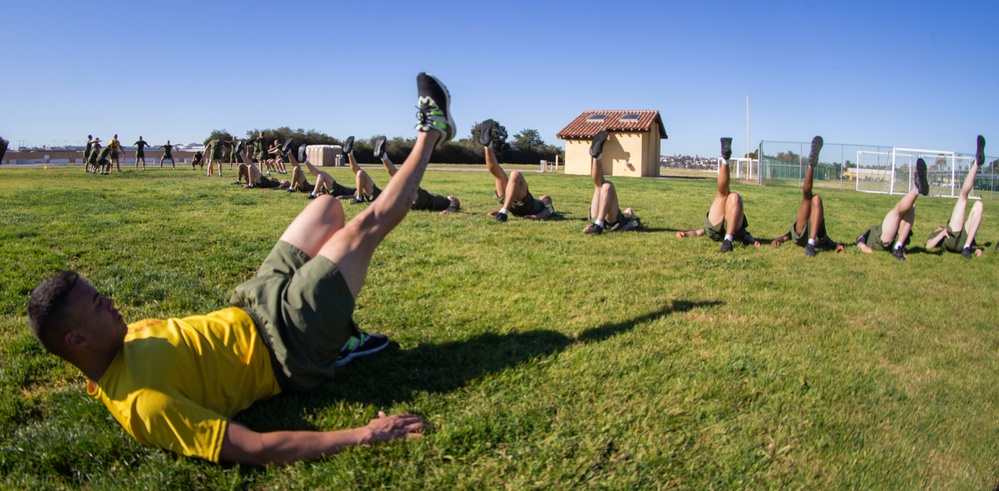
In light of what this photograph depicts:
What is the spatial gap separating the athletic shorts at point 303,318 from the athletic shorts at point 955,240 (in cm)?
878

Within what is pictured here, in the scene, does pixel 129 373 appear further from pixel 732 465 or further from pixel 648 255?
pixel 648 255

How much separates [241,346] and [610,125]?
124 ft

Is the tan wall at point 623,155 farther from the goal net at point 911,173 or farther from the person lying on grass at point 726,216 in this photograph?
the person lying on grass at point 726,216

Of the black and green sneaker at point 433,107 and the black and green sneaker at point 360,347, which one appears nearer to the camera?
the black and green sneaker at point 360,347

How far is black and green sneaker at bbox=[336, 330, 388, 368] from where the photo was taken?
354cm

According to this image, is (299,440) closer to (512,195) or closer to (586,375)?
(586,375)

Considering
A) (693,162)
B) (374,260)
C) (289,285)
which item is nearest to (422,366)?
(289,285)

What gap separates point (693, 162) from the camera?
206ft

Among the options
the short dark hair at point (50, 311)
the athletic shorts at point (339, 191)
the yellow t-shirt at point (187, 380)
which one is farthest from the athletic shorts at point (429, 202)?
the short dark hair at point (50, 311)

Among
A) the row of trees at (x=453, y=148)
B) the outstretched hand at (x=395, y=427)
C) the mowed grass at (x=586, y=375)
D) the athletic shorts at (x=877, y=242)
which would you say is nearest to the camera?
the mowed grass at (x=586, y=375)

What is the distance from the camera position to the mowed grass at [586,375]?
8.54 feet

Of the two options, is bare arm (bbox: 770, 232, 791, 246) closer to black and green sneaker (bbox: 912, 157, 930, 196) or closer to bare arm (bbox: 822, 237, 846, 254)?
bare arm (bbox: 822, 237, 846, 254)

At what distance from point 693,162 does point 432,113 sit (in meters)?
62.7

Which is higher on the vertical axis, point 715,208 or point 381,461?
point 715,208
